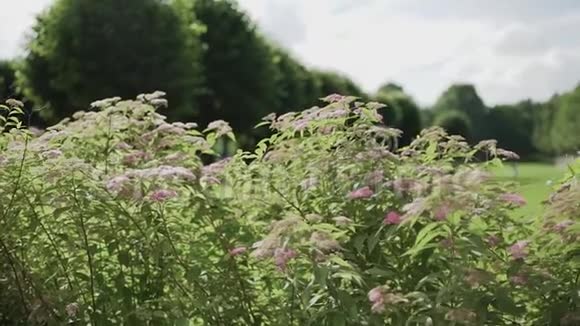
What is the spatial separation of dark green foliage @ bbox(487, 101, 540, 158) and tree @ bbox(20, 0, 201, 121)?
96.0 ft

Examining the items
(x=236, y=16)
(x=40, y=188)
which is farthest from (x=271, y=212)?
(x=236, y=16)

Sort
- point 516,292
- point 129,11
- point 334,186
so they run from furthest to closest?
point 129,11, point 334,186, point 516,292

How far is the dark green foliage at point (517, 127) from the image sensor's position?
47.2 metres

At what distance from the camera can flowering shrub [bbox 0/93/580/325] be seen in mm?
1898

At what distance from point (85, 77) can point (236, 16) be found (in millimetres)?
6483

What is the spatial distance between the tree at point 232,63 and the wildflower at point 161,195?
20.4 meters

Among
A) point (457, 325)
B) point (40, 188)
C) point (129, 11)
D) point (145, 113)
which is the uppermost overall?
point (129, 11)

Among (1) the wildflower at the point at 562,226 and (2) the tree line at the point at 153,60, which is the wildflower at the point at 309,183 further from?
(2) the tree line at the point at 153,60

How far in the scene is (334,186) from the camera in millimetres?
2270

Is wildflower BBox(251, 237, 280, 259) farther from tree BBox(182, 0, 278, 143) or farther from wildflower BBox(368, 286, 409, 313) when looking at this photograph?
tree BBox(182, 0, 278, 143)

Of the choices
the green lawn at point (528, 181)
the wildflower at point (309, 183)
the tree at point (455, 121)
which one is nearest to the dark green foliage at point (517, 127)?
the tree at point (455, 121)

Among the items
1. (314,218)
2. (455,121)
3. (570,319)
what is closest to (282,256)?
(314,218)

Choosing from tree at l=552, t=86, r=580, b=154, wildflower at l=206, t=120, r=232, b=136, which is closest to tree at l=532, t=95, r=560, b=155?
tree at l=552, t=86, r=580, b=154

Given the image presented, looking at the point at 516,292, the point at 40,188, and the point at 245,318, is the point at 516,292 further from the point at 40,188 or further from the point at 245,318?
the point at 40,188
